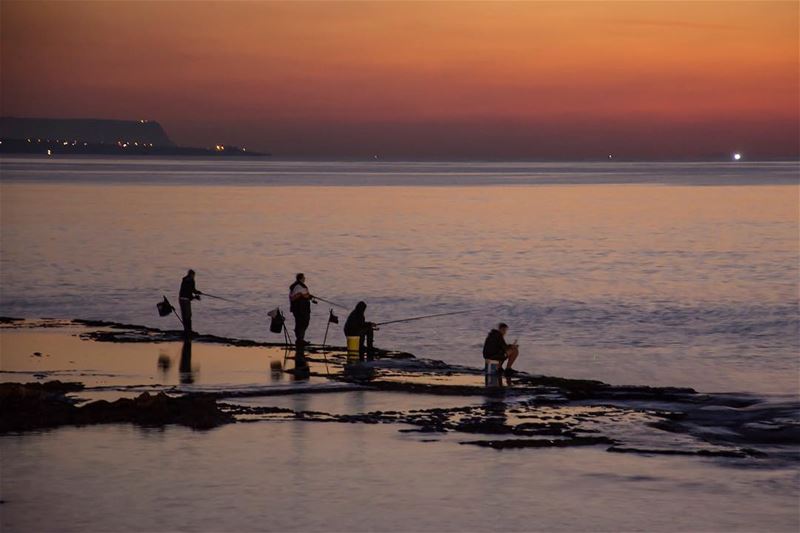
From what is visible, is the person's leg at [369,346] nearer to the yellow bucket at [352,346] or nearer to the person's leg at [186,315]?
the yellow bucket at [352,346]

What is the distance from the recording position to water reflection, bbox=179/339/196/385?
81.8 feet

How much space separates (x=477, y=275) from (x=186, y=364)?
104ft

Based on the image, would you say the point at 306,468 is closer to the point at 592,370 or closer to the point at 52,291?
the point at 592,370

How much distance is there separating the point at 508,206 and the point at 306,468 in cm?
11549

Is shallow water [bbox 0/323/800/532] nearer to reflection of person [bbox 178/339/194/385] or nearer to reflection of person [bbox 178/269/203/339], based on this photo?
reflection of person [bbox 178/339/194/385]

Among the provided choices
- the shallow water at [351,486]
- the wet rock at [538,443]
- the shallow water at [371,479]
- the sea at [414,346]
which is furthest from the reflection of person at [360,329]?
the wet rock at [538,443]

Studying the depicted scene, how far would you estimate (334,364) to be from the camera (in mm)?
28141

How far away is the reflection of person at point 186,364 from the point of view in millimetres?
24953

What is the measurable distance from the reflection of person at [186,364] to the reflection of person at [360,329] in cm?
357

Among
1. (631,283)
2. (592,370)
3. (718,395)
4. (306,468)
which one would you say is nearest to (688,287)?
(631,283)

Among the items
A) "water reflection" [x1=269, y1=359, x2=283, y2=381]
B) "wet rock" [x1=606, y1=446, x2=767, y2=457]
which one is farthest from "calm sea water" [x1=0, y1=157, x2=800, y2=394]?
"wet rock" [x1=606, y1=446, x2=767, y2=457]

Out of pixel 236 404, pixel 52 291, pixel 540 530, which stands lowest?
pixel 540 530

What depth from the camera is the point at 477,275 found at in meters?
57.6

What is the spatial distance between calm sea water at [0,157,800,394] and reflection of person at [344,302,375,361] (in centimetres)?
451
